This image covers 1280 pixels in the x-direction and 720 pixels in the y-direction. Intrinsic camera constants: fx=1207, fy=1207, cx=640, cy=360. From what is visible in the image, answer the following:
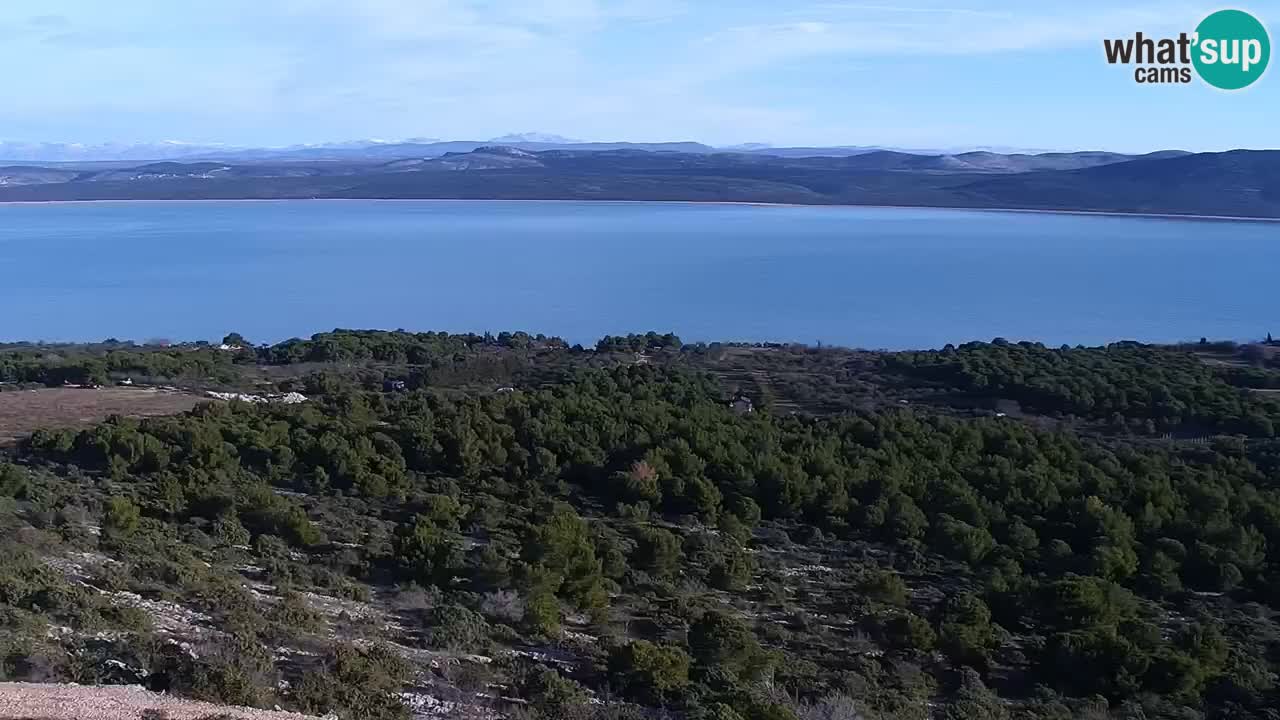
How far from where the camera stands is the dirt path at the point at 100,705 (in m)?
4.66

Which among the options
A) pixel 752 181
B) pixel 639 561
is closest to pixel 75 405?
pixel 639 561

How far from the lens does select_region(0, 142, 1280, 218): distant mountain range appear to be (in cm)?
8581

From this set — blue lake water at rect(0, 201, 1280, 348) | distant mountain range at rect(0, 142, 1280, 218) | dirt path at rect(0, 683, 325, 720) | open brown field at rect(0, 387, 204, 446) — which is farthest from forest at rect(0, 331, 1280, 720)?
distant mountain range at rect(0, 142, 1280, 218)

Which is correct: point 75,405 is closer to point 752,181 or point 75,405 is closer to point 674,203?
point 674,203

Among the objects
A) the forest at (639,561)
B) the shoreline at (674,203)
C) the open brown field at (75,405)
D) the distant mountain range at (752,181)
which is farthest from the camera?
the distant mountain range at (752,181)

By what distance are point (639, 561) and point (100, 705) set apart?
461cm

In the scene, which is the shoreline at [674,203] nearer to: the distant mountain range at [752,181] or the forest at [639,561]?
the distant mountain range at [752,181]

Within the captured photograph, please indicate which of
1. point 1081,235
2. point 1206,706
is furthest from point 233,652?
point 1081,235

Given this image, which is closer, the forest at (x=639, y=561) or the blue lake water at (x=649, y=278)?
the forest at (x=639, y=561)

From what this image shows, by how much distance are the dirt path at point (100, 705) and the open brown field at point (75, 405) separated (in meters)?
6.85

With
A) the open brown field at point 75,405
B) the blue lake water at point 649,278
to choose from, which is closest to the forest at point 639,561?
the open brown field at point 75,405

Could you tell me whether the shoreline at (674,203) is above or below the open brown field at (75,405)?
above

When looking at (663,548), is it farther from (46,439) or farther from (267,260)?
(267,260)

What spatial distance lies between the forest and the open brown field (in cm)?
90
